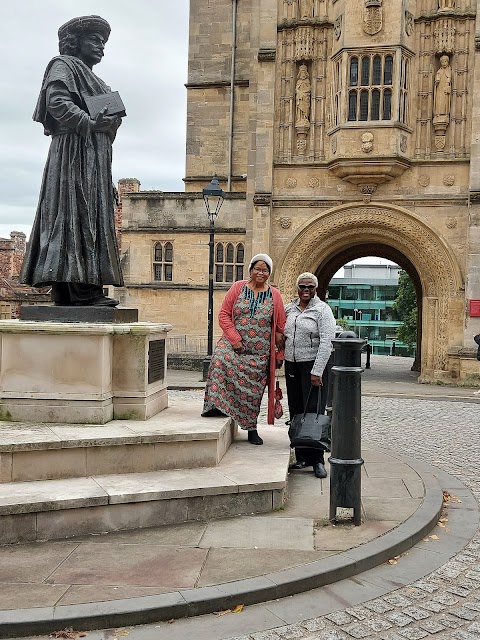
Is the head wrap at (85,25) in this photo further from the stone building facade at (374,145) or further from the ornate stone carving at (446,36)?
the ornate stone carving at (446,36)

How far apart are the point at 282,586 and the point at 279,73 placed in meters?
19.5

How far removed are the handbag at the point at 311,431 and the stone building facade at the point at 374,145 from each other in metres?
13.9

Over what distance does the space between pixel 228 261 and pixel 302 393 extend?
17.3 meters

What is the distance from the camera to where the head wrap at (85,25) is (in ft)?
22.6

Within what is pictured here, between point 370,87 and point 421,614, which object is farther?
point 370,87

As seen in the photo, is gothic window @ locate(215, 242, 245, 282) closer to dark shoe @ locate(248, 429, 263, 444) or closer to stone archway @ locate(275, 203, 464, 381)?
stone archway @ locate(275, 203, 464, 381)

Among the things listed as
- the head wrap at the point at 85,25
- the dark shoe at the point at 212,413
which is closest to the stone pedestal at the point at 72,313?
the dark shoe at the point at 212,413

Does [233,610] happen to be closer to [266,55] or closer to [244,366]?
[244,366]

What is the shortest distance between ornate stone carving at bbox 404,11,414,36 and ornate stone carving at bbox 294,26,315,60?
286 centimetres

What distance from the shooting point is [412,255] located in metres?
20.8

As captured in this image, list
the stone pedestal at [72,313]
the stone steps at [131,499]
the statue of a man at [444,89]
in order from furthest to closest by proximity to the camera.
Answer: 1. the statue of a man at [444,89]
2. the stone pedestal at [72,313]
3. the stone steps at [131,499]

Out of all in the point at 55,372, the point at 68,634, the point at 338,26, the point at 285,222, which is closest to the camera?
the point at 68,634

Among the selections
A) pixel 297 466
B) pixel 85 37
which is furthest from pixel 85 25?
pixel 297 466

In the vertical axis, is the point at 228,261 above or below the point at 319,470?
above
